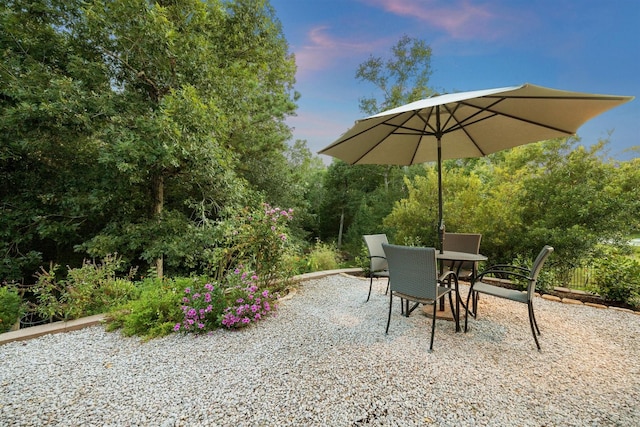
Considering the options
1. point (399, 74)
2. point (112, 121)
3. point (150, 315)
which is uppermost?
point (399, 74)

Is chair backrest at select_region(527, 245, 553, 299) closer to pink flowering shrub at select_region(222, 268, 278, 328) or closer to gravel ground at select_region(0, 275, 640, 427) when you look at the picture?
gravel ground at select_region(0, 275, 640, 427)

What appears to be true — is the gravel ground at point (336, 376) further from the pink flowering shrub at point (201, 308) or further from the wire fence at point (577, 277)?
the wire fence at point (577, 277)

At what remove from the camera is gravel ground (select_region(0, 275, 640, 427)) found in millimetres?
1480

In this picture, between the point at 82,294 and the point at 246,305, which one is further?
the point at 82,294

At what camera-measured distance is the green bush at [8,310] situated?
2.63 m

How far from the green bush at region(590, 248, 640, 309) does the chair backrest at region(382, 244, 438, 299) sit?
282 cm

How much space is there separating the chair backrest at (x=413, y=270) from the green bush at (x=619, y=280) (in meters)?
2.82

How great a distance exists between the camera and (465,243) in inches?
138

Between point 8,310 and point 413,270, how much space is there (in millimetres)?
4008

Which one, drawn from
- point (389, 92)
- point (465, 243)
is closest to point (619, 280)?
point (465, 243)

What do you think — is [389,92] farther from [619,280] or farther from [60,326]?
[60,326]

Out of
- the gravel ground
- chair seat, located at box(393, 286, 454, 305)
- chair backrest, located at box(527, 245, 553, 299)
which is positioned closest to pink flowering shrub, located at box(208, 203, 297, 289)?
Result: the gravel ground

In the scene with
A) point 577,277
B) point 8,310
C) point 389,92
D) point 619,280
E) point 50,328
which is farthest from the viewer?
point 389,92

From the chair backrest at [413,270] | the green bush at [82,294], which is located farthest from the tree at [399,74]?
the green bush at [82,294]
